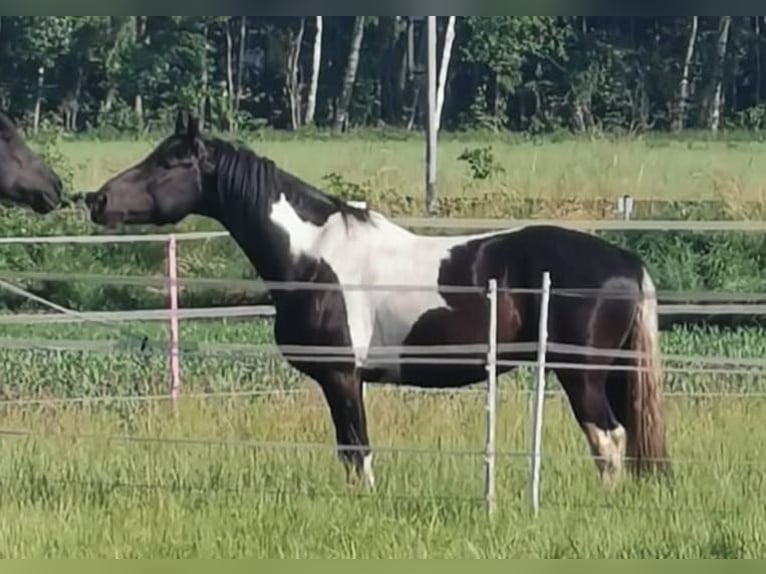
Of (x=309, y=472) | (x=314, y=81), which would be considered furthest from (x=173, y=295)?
(x=314, y=81)

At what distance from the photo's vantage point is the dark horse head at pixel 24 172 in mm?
6059

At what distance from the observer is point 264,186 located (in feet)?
19.4

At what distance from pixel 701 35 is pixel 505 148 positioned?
83 cm

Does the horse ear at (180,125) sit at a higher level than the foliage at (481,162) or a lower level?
higher

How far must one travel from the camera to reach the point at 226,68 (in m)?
6.09

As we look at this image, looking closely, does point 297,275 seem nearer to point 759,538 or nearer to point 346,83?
point 346,83

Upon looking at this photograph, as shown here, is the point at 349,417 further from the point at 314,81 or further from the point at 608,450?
the point at 314,81

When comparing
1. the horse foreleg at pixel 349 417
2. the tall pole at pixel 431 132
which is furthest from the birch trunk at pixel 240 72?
the horse foreleg at pixel 349 417

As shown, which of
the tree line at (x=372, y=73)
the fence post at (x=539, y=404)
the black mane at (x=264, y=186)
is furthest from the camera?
the tree line at (x=372, y=73)

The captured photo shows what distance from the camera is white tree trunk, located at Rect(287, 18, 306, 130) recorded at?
19.9ft

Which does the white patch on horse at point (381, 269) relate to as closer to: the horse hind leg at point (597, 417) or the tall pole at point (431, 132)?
the tall pole at point (431, 132)

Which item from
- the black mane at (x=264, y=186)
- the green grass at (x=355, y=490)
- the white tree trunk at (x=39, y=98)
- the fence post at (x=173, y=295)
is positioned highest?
the white tree trunk at (x=39, y=98)

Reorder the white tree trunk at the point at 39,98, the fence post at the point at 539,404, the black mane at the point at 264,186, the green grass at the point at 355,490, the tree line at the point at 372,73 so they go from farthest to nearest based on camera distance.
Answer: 1. the white tree trunk at the point at 39,98
2. the tree line at the point at 372,73
3. the black mane at the point at 264,186
4. the fence post at the point at 539,404
5. the green grass at the point at 355,490

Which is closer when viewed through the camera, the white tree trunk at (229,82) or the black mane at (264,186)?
the black mane at (264,186)
